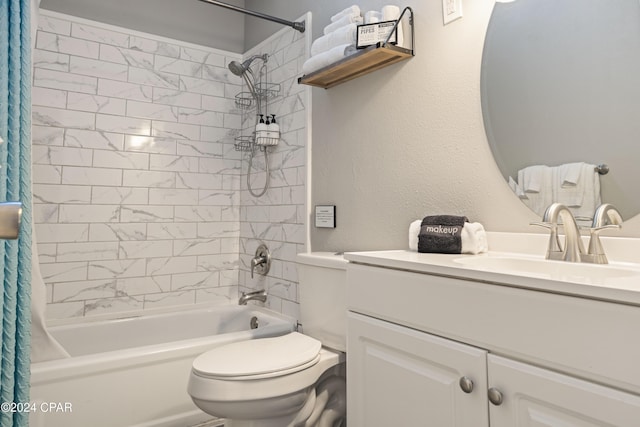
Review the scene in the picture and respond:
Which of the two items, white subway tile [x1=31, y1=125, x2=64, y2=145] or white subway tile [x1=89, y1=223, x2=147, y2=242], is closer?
white subway tile [x1=31, y1=125, x2=64, y2=145]

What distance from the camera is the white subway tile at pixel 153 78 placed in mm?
2611

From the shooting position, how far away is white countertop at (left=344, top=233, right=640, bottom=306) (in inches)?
28.5

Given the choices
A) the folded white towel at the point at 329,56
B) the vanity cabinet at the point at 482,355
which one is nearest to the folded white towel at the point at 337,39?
the folded white towel at the point at 329,56

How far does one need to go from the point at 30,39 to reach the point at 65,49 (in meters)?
1.04

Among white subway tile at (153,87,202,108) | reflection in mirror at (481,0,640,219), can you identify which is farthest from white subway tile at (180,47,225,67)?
reflection in mirror at (481,0,640,219)

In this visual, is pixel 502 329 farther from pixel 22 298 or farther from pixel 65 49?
pixel 65 49

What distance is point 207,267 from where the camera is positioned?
9.32 ft

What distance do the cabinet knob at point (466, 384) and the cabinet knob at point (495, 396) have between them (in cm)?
4

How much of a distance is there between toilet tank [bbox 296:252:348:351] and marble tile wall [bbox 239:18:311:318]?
0.49m

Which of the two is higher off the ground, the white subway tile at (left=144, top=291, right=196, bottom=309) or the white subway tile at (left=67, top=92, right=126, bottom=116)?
the white subway tile at (left=67, top=92, right=126, bottom=116)

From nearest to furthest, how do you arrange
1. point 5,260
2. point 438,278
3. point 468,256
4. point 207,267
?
point 438,278, point 468,256, point 5,260, point 207,267

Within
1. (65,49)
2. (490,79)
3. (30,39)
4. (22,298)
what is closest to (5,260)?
(22,298)

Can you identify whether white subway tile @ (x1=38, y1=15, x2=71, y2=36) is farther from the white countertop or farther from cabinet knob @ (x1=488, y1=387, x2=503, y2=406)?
cabinet knob @ (x1=488, y1=387, x2=503, y2=406)

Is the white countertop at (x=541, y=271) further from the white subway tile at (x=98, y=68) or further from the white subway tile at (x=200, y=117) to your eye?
the white subway tile at (x=98, y=68)
